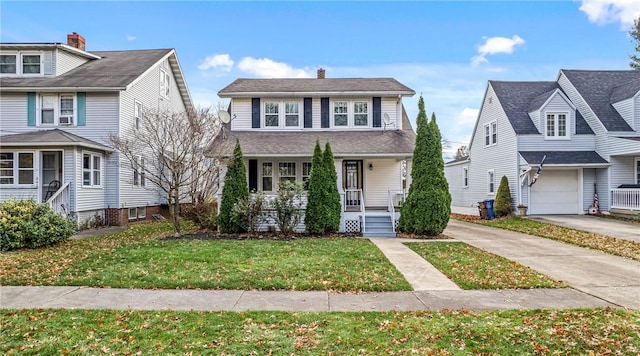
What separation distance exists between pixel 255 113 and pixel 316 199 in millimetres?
6249

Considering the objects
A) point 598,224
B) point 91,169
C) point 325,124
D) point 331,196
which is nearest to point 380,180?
point 325,124

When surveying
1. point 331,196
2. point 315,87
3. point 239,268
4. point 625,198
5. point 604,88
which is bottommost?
point 239,268

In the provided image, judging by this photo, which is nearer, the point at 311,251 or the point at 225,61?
the point at 311,251

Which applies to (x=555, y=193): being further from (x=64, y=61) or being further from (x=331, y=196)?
(x=64, y=61)

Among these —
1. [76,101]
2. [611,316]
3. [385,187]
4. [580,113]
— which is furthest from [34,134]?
[580,113]

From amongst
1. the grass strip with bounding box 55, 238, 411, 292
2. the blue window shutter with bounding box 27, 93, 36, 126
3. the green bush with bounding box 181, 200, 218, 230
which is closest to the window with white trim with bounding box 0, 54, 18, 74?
the blue window shutter with bounding box 27, 93, 36, 126

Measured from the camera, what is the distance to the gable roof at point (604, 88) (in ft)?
66.8

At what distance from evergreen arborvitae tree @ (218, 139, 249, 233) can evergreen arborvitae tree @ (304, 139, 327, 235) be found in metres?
2.33

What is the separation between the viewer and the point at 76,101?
17.1m

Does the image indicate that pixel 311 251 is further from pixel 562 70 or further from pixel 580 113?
pixel 562 70

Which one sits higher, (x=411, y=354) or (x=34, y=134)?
(x=34, y=134)

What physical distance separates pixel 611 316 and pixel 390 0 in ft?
41.9

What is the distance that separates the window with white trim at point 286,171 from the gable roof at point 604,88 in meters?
16.8

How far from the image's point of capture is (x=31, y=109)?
17.0 meters
